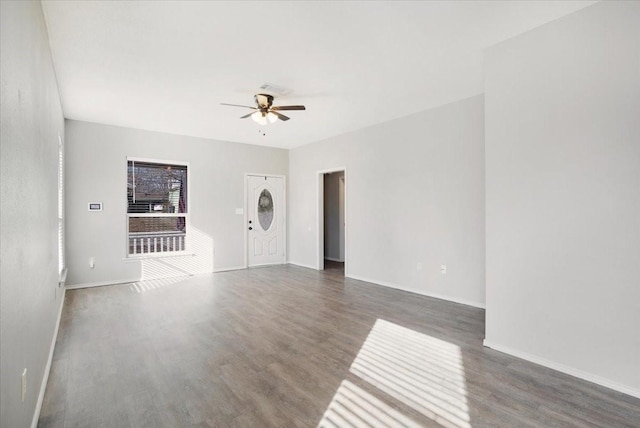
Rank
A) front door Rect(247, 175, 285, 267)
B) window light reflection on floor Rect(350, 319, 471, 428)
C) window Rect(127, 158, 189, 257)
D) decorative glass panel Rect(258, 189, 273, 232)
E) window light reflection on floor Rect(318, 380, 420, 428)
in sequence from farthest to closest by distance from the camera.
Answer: decorative glass panel Rect(258, 189, 273, 232)
front door Rect(247, 175, 285, 267)
window Rect(127, 158, 189, 257)
window light reflection on floor Rect(350, 319, 471, 428)
window light reflection on floor Rect(318, 380, 420, 428)

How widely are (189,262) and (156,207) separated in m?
1.26

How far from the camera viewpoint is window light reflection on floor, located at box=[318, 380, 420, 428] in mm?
1923

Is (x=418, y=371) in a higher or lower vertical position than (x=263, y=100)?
lower

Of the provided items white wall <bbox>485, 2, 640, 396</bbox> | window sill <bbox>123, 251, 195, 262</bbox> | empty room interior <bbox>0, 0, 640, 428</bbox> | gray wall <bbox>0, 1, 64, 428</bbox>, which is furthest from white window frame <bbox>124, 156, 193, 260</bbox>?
white wall <bbox>485, 2, 640, 396</bbox>

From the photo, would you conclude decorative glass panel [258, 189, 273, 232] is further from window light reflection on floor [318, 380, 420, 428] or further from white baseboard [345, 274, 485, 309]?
window light reflection on floor [318, 380, 420, 428]

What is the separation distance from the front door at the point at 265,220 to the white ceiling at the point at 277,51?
8.74 ft

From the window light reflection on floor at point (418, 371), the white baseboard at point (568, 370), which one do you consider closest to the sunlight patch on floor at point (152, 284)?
the window light reflection on floor at point (418, 371)

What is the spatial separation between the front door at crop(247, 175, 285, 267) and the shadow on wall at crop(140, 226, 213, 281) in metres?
0.95

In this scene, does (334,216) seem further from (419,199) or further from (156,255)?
(156,255)

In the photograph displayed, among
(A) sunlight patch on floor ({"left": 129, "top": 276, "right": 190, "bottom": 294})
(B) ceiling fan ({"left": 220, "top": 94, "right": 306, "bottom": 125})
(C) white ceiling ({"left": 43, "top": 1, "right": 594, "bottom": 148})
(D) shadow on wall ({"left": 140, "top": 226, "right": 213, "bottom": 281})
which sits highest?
(C) white ceiling ({"left": 43, "top": 1, "right": 594, "bottom": 148})

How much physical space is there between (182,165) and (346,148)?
3307mm

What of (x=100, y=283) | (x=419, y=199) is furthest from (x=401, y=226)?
(x=100, y=283)

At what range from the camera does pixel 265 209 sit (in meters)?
7.36

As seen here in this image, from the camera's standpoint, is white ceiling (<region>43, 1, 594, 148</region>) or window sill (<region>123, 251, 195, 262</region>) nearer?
white ceiling (<region>43, 1, 594, 148</region>)
